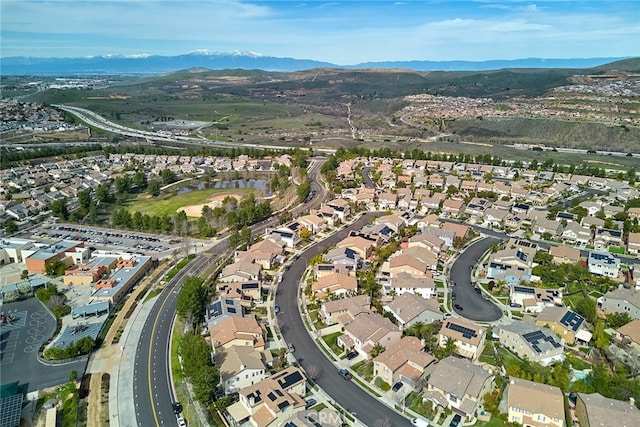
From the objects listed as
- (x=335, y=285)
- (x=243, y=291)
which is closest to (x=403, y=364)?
(x=335, y=285)

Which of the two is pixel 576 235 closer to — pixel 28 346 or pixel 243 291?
pixel 243 291

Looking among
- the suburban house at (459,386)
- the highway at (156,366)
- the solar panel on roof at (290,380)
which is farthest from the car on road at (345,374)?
the highway at (156,366)

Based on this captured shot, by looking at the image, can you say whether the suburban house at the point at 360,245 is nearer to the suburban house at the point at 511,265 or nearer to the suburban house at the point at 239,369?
the suburban house at the point at 511,265

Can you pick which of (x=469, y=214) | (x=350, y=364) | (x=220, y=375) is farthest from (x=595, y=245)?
(x=220, y=375)

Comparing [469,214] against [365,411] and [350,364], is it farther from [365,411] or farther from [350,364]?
[365,411]

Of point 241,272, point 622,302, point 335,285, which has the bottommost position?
point 335,285

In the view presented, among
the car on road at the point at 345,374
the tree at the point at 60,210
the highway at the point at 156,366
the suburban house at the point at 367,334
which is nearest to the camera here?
the highway at the point at 156,366

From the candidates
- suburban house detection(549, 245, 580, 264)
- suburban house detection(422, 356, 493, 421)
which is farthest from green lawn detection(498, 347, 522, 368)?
suburban house detection(549, 245, 580, 264)
